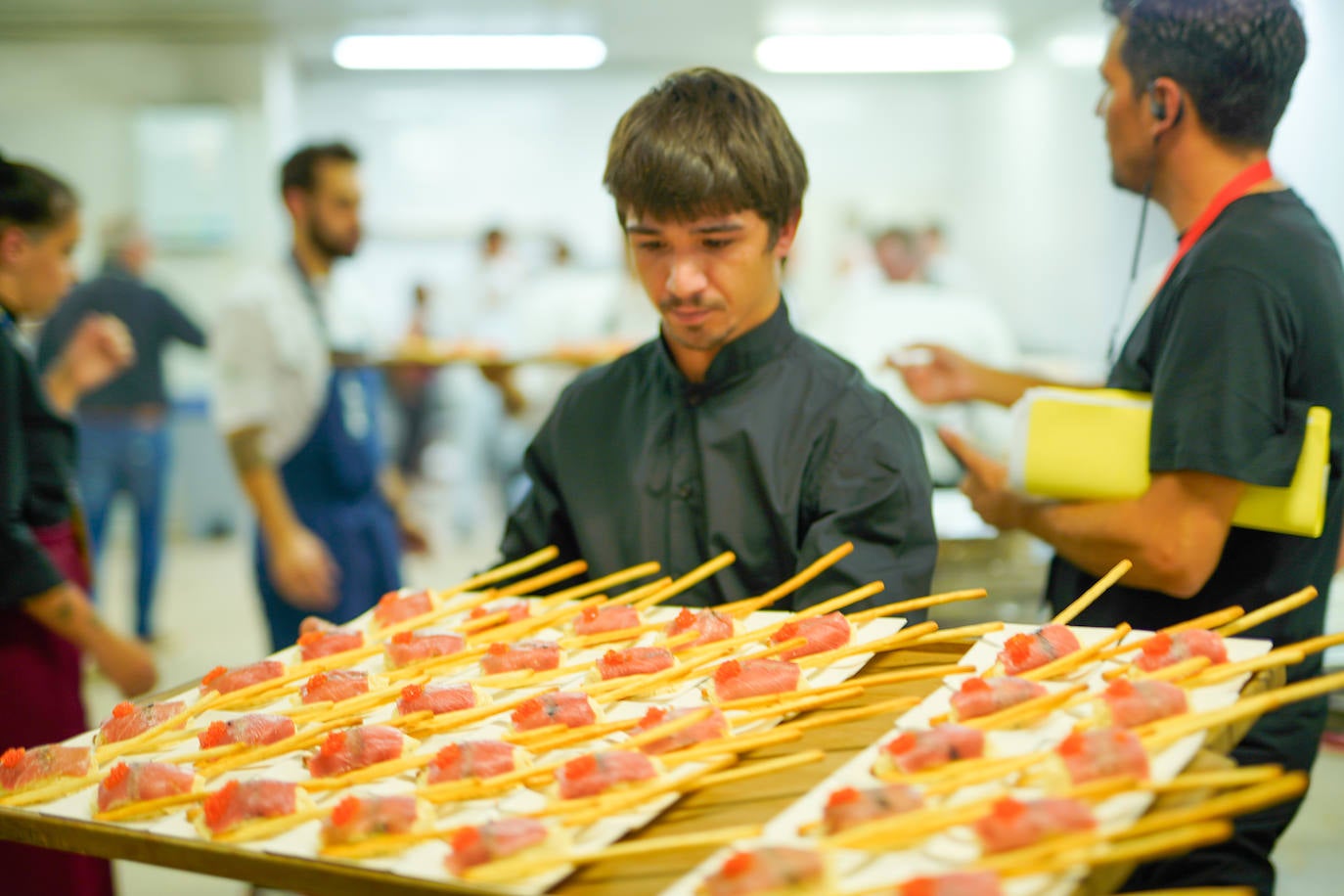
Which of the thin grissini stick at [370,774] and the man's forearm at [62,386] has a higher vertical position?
the man's forearm at [62,386]

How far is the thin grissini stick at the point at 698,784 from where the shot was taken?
109 cm

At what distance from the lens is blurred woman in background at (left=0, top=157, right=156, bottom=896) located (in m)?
2.33

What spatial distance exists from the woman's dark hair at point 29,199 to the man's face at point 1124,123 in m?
2.20

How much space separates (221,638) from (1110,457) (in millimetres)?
4974

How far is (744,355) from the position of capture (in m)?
1.89

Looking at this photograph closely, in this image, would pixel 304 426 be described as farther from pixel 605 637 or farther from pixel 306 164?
pixel 605 637

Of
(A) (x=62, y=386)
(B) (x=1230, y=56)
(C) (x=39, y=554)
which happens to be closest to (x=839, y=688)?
(B) (x=1230, y=56)

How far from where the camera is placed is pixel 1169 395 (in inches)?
67.2

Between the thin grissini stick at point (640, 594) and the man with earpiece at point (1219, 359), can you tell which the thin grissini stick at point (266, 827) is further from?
the man with earpiece at point (1219, 359)

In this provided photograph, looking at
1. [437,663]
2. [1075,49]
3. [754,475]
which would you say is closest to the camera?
[437,663]

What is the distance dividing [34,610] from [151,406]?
160 inches

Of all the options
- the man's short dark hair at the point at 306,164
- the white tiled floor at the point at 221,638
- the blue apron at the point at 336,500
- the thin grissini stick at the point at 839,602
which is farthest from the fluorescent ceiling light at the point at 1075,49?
the thin grissini stick at the point at 839,602

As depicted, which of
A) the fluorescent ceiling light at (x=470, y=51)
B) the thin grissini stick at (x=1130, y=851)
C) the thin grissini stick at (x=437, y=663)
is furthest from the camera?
the fluorescent ceiling light at (x=470, y=51)

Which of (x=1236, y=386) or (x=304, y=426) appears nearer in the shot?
(x=1236, y=386)
